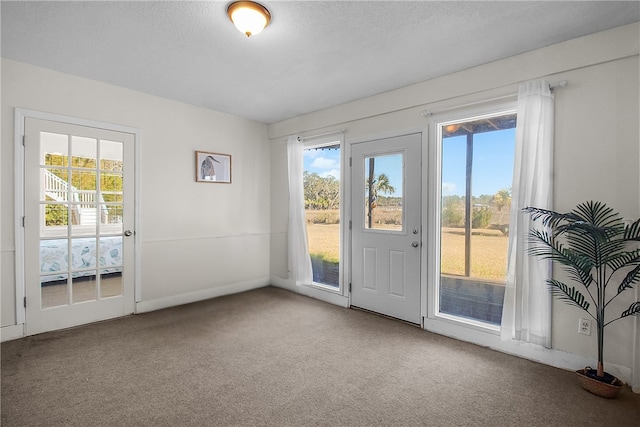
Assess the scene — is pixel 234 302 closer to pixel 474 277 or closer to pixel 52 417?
pixel 52 417

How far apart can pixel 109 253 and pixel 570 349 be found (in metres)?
4.58

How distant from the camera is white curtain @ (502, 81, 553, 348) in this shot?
8.55ft

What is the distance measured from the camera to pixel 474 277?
12.0 feet

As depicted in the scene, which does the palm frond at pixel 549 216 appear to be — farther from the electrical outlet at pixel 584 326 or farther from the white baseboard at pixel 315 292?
the white baseboard at pixel 315 292

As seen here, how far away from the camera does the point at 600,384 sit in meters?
2.18

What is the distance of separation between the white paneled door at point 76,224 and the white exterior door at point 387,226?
109 inches

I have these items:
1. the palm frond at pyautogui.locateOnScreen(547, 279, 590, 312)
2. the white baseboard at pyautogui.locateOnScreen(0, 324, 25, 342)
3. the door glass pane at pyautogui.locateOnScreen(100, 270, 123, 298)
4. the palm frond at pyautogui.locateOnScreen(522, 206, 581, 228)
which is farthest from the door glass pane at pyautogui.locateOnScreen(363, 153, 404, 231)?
the white baseboard at pyautogui.locateOnScreen(0, 324, 25, 342)

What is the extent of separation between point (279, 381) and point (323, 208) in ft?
9.05

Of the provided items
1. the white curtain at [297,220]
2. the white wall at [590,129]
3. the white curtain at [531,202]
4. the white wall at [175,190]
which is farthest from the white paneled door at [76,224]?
the white curtain at [531,202]

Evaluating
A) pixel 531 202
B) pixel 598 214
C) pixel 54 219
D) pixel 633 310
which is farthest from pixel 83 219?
pixel 633 310

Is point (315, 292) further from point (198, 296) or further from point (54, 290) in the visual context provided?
point (54, 290)

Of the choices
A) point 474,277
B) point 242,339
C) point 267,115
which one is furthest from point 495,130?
point 242,339

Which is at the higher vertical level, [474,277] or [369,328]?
[474,277]

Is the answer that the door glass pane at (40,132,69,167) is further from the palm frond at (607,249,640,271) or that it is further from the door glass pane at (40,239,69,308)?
the palm frond at (607,249,640,271)
